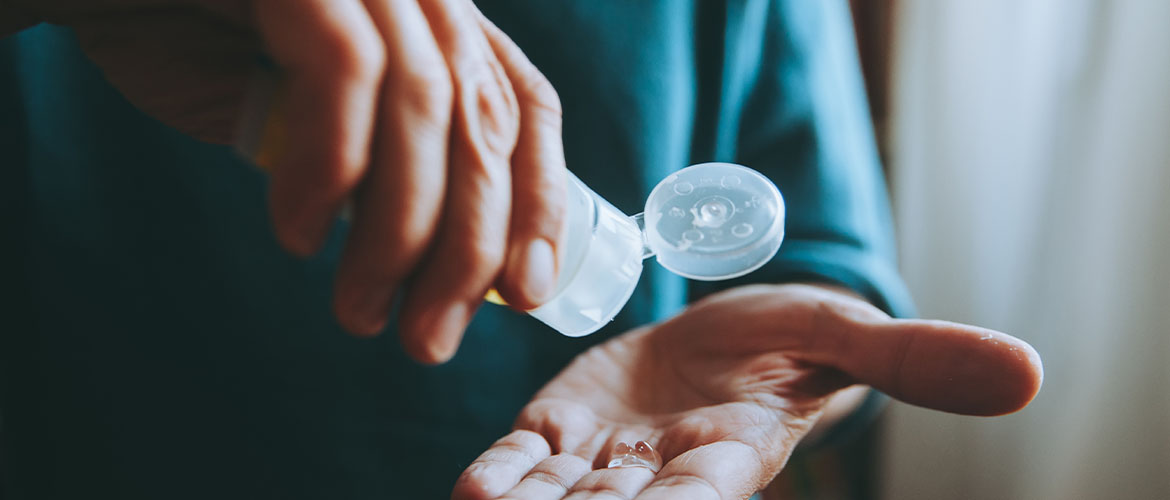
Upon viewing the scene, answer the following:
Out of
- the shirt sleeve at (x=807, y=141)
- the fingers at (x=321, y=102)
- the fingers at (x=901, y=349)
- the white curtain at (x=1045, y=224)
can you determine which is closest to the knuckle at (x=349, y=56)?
the fingers at (x=321, y=102)

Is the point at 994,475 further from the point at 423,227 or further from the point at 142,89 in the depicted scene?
the point at 142,89

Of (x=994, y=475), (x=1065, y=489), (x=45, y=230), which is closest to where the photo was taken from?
(x=45, y=230)

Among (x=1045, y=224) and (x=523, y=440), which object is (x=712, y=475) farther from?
(x=1045, y=224)

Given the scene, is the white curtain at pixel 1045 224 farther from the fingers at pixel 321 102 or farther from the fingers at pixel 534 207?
the fingers at pixel 321 102

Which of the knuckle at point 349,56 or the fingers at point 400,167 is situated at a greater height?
the knuckle at point 349,56

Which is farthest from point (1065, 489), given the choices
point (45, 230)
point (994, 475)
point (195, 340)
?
point (45, 230)

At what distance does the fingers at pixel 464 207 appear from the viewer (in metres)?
0.40

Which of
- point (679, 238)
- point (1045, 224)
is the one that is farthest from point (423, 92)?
point (1045, 224)

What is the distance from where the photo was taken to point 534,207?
427 mm

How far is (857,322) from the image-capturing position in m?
0.63

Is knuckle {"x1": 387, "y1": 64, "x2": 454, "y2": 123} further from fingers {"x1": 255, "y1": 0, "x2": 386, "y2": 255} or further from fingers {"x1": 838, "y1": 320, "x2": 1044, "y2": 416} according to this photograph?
fingers {"x1": 838, "y1": 320, "x2": 1044, "y2": 416}

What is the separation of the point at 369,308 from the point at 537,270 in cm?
10

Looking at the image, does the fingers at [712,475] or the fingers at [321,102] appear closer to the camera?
the fingers at [321,102]

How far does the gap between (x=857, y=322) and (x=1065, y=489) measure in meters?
0.71
